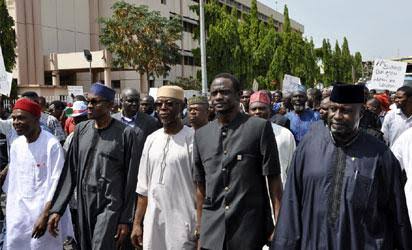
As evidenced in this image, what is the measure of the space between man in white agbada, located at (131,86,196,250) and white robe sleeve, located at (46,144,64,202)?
2.83ft

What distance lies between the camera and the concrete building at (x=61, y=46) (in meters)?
37.3

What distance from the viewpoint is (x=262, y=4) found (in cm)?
7494

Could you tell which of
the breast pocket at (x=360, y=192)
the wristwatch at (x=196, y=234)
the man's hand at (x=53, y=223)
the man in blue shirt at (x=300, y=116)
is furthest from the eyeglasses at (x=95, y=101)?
the man in blue shirt at (x=300, y=116)

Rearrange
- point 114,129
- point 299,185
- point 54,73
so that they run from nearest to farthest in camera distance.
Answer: point 299,185 → point 114,129 → point 54,73

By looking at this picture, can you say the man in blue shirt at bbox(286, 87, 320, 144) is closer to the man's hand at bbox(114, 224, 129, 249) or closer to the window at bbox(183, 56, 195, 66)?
the man's hand at bbox(114, 224, 129, 249)

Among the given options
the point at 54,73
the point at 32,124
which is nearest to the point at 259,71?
the point at 54,73

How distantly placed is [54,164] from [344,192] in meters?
2.91

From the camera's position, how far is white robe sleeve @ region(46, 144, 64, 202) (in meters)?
5.29

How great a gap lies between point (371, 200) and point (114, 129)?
257 centimetres

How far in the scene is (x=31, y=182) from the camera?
533 cm

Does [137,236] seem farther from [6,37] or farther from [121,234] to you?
[6,37]

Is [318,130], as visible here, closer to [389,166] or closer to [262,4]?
[389,166]

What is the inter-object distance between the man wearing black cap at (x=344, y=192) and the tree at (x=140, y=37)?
29296 mm

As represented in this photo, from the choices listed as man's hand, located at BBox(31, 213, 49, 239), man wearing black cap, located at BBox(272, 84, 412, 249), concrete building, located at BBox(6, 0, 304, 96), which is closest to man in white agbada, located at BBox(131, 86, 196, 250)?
man's hand, located at BBox(31, 213, 49, 239)
